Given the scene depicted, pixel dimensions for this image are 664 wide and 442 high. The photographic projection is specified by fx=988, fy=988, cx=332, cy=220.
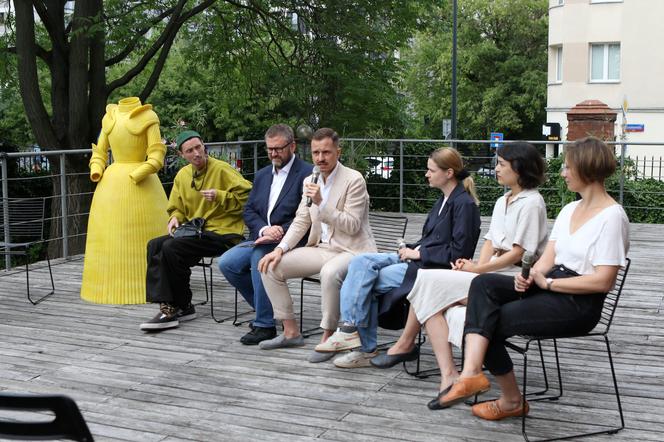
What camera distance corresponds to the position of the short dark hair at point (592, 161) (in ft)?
14.0

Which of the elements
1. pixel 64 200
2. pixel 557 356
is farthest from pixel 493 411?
pixel 64 200

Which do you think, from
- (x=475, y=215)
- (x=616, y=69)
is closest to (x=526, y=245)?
(x=475, y=215)

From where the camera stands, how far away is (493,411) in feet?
15.2

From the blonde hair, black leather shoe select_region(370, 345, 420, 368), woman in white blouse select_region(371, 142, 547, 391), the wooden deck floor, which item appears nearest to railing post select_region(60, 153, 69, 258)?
the wooden deck floor

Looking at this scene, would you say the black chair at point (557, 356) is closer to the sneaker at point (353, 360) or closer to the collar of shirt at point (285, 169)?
the sneaker at point (353, 360)

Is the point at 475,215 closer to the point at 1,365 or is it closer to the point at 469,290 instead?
the point at 469,290

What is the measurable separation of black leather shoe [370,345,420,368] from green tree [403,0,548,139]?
34.9m

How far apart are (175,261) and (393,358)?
77.9 inches

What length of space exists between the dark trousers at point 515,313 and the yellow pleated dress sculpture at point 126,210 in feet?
12.5

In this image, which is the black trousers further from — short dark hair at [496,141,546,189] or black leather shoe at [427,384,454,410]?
short dark hair at [496,141,546,189]

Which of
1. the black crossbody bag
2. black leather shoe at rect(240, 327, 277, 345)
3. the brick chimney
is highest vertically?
the brick chimney

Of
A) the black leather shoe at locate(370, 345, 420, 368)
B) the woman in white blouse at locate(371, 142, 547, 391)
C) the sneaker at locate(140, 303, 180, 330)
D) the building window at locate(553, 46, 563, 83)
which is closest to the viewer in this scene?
the woman in white blouse at locate(371, 142, 547, 391)

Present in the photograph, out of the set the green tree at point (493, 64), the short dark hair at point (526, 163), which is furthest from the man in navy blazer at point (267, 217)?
the green tree at point (493, 64)

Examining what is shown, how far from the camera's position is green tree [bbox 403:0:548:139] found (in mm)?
40906
